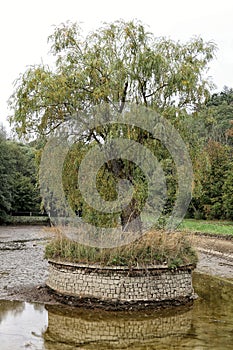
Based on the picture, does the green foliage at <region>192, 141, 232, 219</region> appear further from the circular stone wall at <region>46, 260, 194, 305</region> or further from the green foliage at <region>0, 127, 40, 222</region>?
the circular stone wall at <region>46, 260, 194, 305</region>

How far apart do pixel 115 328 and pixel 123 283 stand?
1472 mm

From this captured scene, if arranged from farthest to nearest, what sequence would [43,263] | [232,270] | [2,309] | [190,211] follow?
1. [190,211]
2. [43,263]
3. [232,270]
4. [2,309]

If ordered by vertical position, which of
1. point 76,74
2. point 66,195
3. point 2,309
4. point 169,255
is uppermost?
point 76,74

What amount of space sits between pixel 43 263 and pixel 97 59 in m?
8.47

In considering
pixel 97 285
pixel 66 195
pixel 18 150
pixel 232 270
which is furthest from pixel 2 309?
pixel 18 150

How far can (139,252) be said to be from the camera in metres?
10.4

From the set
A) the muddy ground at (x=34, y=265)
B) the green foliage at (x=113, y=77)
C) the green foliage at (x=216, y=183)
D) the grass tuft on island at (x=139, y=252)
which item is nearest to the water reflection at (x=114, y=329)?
the grass tuft on island at (x=139, y=252)

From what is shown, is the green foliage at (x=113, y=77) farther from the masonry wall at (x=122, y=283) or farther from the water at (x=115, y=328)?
the water at (x=115, y=328)

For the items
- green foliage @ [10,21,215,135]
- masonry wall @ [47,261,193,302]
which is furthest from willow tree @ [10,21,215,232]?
masonry wall @ [47,261,193,302]

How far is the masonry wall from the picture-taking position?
995 centimetres

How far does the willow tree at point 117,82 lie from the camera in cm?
1155

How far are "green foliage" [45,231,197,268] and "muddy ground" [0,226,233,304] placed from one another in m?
0.92

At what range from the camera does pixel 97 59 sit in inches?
468

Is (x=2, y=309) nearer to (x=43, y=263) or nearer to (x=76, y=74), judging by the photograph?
(x=76, y=74)
